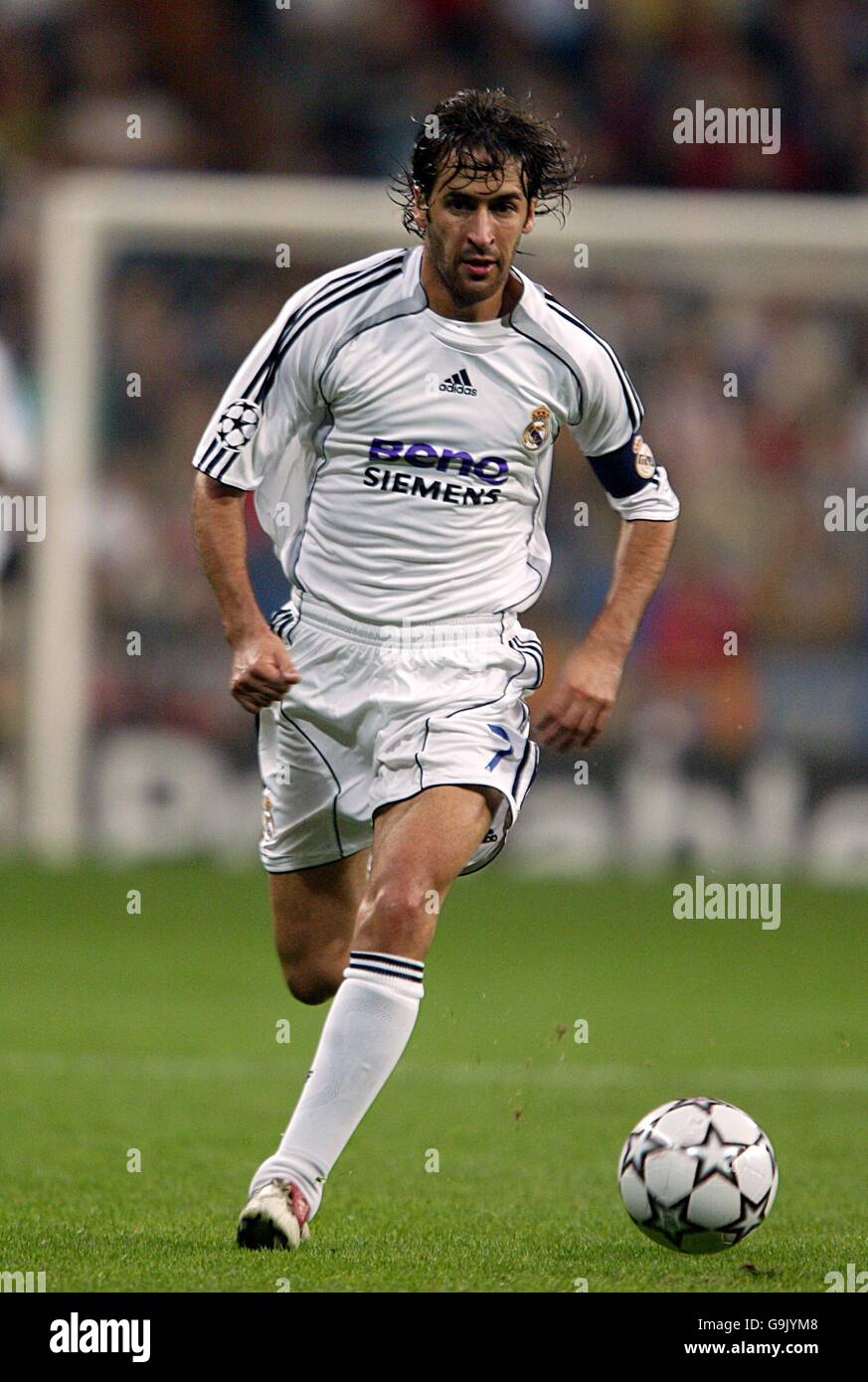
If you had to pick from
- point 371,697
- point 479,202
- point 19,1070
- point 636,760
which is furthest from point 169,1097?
point 636,760

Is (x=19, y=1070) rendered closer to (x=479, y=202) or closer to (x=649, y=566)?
(x=649, y=566)

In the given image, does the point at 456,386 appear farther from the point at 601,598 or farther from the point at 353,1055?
the point at 601,598

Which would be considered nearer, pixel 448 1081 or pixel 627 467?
pixel 627 467

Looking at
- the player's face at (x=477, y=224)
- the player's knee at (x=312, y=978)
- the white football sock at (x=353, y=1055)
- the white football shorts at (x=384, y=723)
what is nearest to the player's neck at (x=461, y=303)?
the player's face at (x=477, y=224)

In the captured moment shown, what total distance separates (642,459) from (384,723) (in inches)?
37.6

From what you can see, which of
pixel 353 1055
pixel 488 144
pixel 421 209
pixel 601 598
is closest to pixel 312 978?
pixel 353 1055

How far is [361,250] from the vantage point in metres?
15.0

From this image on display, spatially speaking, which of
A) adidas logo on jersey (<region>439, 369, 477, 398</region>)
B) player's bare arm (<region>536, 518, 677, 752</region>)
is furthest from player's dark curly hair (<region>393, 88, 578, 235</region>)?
player's bare arm (<region>536, 518, 677, 752</region>)

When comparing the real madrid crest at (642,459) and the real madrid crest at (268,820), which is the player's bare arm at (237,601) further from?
the real madrid crest at (642,459)

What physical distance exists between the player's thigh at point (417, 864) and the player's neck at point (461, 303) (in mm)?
1158

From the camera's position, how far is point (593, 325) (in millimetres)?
15023

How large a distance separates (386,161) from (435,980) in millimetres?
9025

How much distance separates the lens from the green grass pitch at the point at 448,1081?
4.85 m

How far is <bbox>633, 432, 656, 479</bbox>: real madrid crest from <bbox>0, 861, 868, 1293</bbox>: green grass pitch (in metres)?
1.42
